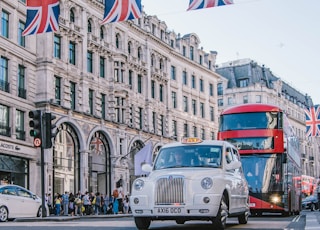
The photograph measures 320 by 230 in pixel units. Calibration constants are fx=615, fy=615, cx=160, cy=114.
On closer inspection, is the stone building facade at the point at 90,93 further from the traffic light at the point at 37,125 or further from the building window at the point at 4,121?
the traffic light at the point at 37,125

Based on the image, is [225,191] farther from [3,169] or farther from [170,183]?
[3,169]

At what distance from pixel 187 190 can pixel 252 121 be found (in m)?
12.1

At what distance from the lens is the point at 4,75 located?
37.1m

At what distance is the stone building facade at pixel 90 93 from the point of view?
38.0m

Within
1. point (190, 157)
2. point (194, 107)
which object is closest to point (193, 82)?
point (194, 107)

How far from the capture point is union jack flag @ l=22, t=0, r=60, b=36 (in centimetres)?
2388

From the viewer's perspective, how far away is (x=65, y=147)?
137 ft

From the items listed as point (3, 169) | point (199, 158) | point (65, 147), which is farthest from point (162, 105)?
point (199, 158)

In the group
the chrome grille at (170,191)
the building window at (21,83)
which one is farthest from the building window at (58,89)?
the chrome grille at (170,191)

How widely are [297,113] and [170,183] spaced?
98975 millimetres

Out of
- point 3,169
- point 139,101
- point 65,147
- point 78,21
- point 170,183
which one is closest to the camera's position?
point 170,183

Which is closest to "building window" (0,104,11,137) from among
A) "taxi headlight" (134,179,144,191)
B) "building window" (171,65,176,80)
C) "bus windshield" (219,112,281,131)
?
"bus windshield" (219,112,281,131)

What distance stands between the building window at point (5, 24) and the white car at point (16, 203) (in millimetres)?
→ 14884

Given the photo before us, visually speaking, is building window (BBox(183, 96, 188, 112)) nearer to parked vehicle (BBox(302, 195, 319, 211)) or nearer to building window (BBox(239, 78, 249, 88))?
parked vehicle (BBox(302, 195, 319, 211))
